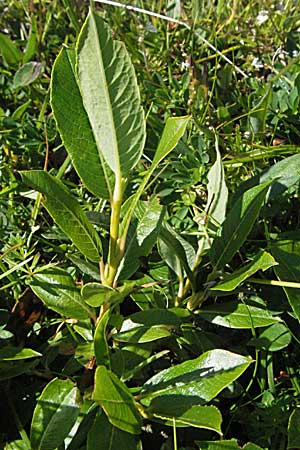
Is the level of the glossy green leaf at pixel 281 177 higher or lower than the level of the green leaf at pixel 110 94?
lower

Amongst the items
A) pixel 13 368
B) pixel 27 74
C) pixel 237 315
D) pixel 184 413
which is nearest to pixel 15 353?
pixel 13 368

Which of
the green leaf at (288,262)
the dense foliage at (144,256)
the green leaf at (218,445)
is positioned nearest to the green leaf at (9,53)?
the dense foliage at (144,256)

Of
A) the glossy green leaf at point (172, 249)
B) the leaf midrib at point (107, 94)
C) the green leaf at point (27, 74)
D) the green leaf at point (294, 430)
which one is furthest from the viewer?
the green leaf at point (27, 74)

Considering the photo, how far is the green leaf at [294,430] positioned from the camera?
127cm

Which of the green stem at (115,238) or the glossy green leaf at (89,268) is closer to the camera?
the green stem at (115,238)

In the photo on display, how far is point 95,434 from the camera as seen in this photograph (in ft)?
3.87

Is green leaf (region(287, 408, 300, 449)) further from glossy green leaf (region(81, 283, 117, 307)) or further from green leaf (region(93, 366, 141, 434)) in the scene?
glossy green leaf (region(81, 283, 117, 307))

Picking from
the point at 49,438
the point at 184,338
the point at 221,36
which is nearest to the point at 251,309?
the point at 184,338

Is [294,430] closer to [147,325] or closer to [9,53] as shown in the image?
[147,325]

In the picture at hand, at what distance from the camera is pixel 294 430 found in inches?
50.5

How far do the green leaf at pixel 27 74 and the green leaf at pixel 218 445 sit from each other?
3.90ft

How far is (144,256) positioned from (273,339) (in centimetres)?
35

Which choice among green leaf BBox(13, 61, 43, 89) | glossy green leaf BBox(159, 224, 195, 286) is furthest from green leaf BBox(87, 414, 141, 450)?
green leaf BBox(13, 61, 43, 89)

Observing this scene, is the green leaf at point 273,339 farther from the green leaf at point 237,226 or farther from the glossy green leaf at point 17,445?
the glossy green leaf at point 17,445
